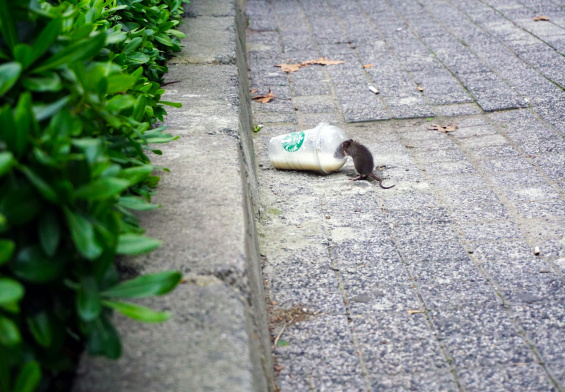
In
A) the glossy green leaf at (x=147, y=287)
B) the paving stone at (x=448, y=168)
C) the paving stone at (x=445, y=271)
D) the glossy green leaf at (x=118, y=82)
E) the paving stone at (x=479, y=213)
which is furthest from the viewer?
the paving stone at (x=448, y=168)

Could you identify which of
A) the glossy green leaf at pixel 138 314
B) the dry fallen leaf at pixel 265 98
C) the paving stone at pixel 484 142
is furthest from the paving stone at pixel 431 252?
the dry fallen leaf at pixel 265 98

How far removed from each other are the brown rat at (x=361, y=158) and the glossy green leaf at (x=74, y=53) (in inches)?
87.0

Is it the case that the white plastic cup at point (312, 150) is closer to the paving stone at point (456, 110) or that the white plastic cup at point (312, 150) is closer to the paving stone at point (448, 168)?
the paving stone at point (448, 168)

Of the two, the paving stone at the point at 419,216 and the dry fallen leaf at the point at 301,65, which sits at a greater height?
the paving stone at the point at 419,216

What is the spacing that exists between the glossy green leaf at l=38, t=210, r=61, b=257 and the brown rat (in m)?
2.42

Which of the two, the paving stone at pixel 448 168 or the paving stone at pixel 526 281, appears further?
Answer: the paving stone at pixel 448 168

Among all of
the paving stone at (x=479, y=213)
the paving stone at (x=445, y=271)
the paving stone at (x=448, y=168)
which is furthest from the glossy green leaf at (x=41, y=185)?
the paving stone at (x=448, y=168)

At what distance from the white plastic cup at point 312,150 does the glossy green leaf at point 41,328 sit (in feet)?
8.35

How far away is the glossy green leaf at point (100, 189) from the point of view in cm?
133

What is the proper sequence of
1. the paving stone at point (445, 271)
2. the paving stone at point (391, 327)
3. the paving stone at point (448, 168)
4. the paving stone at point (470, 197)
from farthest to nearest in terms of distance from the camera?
the paving stone at point (448, 168)
the paving stone at point (470, 197)
the paving stone at point (445, 271)
the paving stone at point (391, 327)

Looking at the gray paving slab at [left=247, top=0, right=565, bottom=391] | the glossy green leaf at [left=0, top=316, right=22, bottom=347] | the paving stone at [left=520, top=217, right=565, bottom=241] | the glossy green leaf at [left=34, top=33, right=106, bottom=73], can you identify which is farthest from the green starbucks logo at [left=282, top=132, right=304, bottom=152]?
the glossy green leaf at [left=0, top=316, right=22, bottom=347]

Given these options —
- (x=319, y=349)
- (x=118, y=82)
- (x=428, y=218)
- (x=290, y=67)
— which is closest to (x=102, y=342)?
(x=118, y=82)

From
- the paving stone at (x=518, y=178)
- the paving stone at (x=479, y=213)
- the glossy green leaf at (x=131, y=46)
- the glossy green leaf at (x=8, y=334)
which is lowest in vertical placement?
the paving stone at (x=518, y=178)

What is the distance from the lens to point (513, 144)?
398 centimetres
